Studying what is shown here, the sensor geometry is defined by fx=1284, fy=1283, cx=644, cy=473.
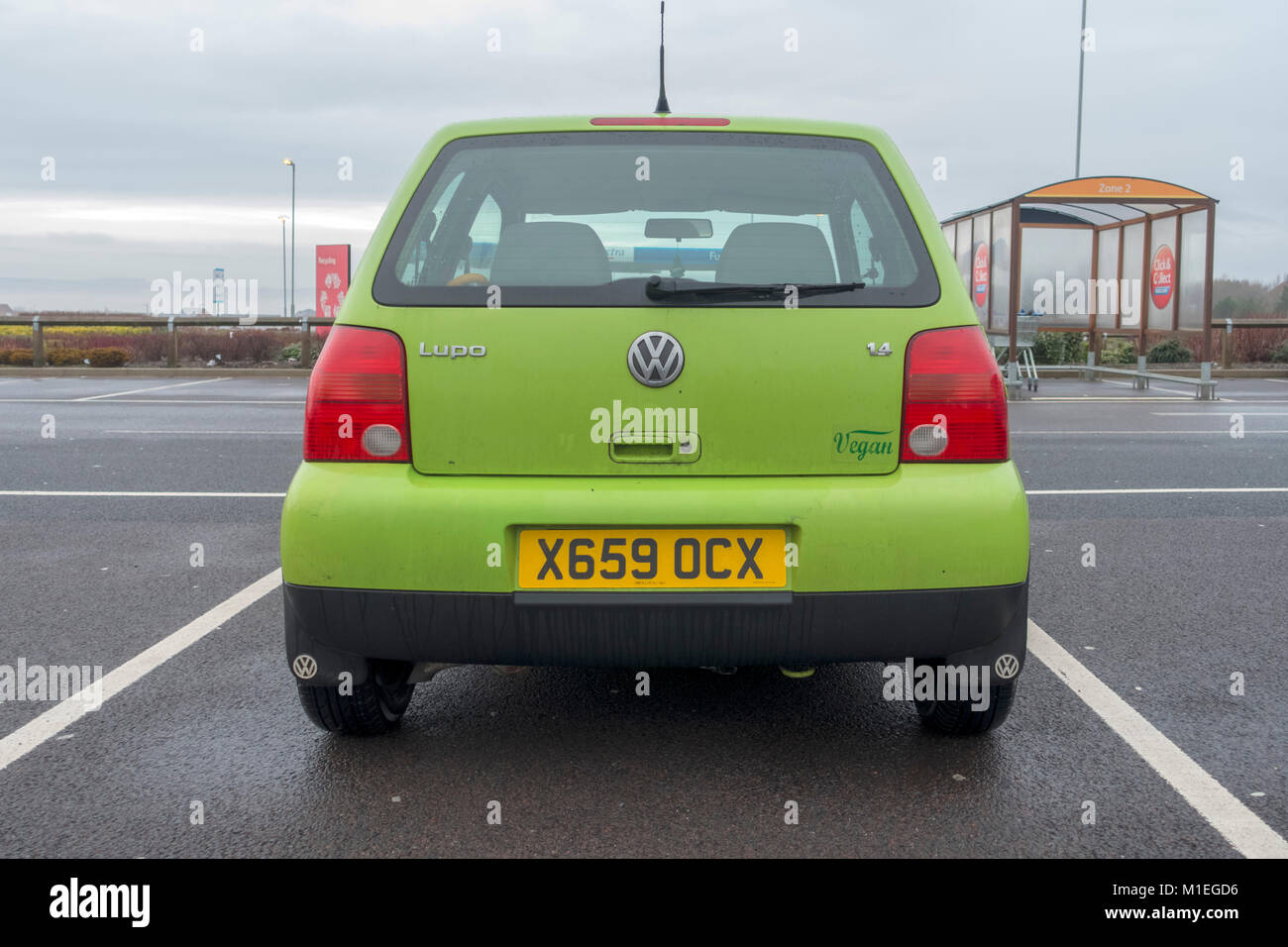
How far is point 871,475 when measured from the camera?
3020 mm

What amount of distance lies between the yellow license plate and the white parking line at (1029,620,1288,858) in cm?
115

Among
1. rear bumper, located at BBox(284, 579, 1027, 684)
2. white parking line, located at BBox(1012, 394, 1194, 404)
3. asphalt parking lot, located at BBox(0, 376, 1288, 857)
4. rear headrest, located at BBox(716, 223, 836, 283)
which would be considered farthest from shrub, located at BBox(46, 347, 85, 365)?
rear headrest, located at BBox(716, 223, 836, 283)

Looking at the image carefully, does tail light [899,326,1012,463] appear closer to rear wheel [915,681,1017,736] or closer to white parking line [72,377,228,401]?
rear wheel [915,681,1017,736]

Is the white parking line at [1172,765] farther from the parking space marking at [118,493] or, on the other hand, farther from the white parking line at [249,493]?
the parking space marking at [118,493]

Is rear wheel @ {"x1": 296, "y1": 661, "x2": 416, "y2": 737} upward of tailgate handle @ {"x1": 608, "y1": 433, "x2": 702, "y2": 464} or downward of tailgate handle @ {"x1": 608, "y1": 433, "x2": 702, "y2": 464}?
downward

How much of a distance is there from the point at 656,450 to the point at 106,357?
2448cm

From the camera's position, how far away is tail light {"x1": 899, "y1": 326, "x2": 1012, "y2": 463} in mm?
3047

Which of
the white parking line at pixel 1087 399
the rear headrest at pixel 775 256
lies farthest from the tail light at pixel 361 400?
the white parking line at pixel 1087 399

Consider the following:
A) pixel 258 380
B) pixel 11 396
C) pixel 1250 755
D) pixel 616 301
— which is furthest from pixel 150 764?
pixel 258 380

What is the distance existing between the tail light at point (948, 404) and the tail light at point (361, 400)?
3.93ft

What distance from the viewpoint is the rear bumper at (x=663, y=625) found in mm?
2914

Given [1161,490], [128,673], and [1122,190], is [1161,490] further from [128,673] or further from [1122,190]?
[1122,190]

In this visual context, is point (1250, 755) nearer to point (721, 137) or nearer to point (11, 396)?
point (721, 137)

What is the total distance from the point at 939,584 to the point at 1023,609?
0.28 meters
